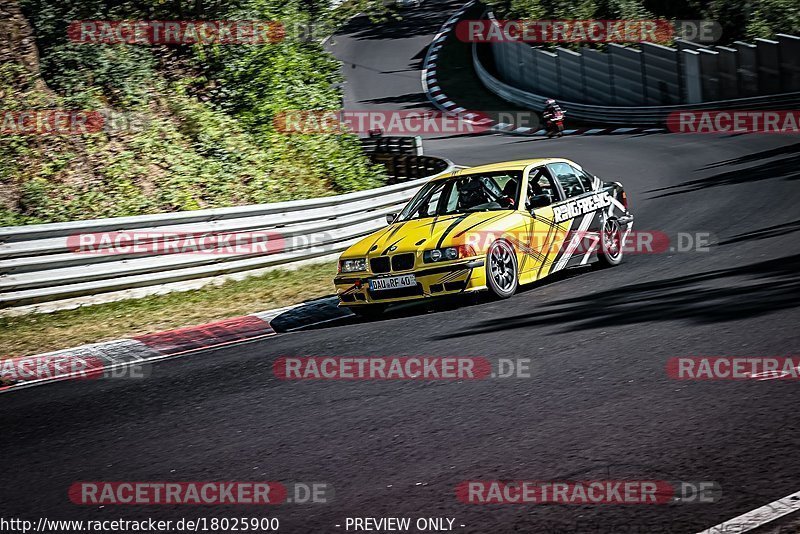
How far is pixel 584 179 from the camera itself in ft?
38.2

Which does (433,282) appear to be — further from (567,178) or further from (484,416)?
(484,416)

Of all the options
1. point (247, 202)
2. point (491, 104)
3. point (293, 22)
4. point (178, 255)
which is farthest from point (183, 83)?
point (491, 104)

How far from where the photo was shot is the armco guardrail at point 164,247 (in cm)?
1120

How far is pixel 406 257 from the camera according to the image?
969 centimetres

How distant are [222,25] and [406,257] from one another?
12.0m

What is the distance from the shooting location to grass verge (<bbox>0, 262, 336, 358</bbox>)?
400 inches
